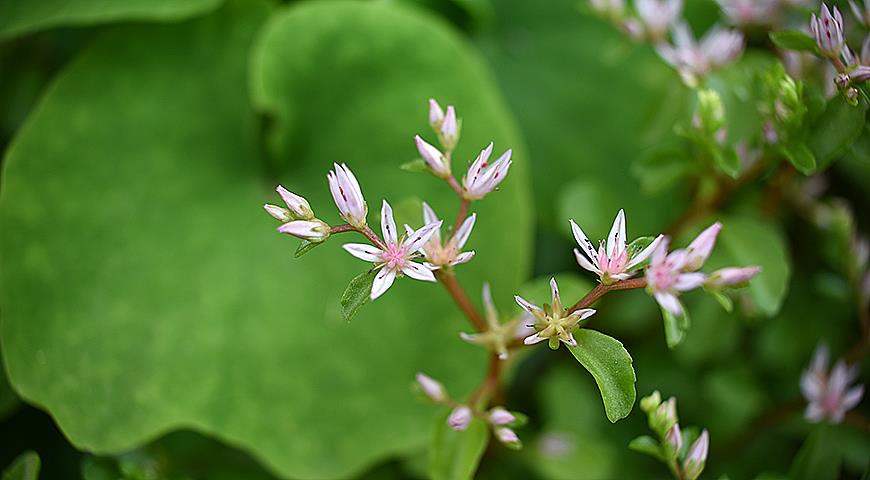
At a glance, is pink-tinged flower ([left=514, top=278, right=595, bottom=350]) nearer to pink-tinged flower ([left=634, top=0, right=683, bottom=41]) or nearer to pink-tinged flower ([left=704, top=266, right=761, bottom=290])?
pink-tinged flower ([left=704, top=266, right=761, bottom=290])

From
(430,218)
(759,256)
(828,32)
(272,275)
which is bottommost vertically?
(272,275)

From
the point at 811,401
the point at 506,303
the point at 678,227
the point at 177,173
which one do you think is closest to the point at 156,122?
the point at 177,173

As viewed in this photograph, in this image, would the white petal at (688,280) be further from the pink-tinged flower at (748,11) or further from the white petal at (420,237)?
the pink-tinged flower at (748,11)

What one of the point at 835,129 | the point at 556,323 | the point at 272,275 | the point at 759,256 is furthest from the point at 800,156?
the point at 272,275

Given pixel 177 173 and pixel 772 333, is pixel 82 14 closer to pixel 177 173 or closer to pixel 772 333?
pixel 177 173

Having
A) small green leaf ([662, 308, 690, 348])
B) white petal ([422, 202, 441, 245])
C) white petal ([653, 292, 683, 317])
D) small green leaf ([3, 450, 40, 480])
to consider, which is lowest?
small green leaf ([3, 450, 40, 480])

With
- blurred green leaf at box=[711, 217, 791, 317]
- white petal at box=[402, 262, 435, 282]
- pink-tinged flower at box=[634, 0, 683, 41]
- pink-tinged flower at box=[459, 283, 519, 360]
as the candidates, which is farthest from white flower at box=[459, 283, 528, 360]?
pink-tinged flower at box=[634, 0, 683, 41]

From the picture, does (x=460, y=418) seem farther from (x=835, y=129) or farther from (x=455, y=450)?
(x=835, y=129)
